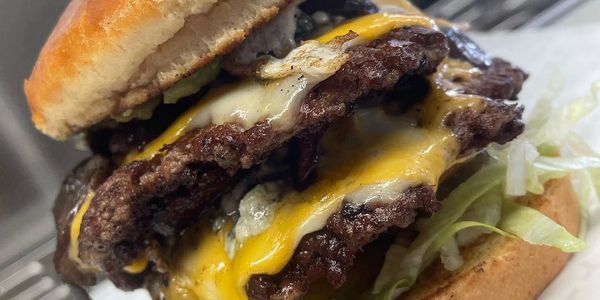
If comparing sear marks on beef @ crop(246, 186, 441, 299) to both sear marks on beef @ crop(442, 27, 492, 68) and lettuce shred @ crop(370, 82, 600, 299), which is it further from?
sear marks on beef @ crop(442, 27, 492, 68)

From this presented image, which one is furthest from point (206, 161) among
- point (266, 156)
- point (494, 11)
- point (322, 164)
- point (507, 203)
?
point (494, 11)

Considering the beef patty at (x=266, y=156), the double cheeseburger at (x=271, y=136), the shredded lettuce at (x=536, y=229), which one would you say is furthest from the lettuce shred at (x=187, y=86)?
the shredded lettuce at (x=536, y=229)

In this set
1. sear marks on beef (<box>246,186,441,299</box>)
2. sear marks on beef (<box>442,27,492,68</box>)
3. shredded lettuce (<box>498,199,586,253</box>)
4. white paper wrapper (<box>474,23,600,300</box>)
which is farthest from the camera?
sear marks on beef (<box>442,27,492,68</box>)

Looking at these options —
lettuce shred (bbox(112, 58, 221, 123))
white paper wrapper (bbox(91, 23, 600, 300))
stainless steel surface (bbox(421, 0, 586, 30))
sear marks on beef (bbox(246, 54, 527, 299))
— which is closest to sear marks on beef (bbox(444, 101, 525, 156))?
sear marks on beef (bbox(246, 54, 527, 299))

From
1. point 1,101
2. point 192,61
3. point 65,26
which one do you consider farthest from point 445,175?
point 1,101

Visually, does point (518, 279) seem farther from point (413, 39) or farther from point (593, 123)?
point (593, 123)
